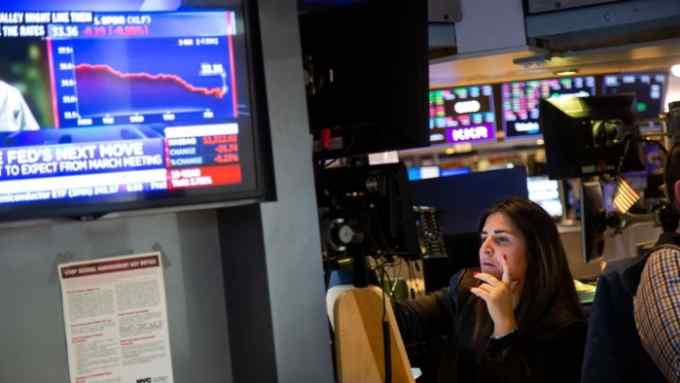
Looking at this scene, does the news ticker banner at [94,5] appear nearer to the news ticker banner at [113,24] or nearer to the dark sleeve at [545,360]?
the news ticker banner at [113,24]

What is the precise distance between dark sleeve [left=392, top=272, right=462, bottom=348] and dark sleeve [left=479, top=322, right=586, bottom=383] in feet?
1.32

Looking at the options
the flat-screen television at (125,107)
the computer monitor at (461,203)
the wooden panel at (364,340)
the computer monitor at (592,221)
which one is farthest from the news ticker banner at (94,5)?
the computer monitor at (592,221)

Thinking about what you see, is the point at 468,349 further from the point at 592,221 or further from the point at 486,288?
the point at 592,221

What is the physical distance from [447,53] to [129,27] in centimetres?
274

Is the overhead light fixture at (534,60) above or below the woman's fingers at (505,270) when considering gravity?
above

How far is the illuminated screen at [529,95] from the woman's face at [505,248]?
445 cm

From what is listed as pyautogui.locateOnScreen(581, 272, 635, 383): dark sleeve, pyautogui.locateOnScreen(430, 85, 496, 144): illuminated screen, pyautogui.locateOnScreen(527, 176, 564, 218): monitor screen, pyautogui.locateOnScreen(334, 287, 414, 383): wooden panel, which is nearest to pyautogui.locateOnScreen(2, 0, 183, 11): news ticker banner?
pyautogui.locateOnScreen(334, 287, 414, 383): wooden panel

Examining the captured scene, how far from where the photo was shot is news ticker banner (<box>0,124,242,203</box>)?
6.31 feet

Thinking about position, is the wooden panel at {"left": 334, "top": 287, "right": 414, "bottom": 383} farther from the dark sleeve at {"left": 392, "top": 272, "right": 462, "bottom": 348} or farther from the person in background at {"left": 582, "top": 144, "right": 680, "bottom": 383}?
the dark sleeve at {"left": 392, "top": 272, "right": 462, "bottom": 348}

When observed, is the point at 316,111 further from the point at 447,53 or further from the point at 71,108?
the point at 447,53

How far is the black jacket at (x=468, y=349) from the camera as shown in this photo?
3.08 meters

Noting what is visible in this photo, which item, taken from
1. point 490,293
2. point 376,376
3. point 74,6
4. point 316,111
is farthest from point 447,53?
point 74,6

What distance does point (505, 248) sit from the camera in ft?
10.9

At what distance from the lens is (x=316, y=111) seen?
2.67 meters
